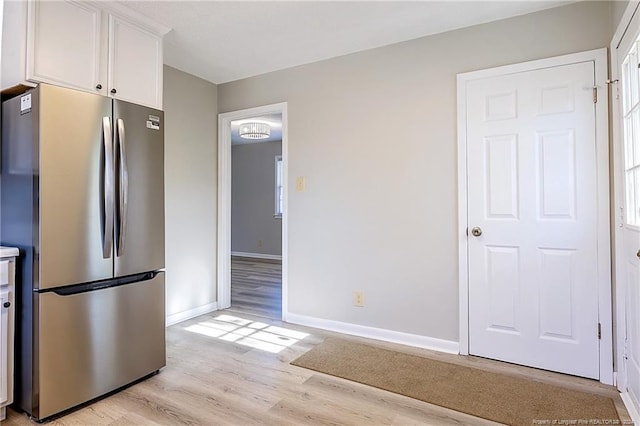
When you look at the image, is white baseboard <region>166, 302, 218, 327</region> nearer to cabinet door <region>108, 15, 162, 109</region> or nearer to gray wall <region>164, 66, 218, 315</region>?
gray wall <region>164, 66, 218, 315</region>

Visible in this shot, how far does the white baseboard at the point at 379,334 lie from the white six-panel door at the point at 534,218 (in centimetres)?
20

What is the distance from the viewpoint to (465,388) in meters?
2.22

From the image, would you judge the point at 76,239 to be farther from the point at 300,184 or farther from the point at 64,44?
the point at 300,184

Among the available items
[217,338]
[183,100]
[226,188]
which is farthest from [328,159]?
[217,338]

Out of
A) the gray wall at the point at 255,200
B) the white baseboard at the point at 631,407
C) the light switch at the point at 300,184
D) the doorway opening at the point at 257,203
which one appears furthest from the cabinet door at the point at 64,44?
the gray wall at the point at 255,200

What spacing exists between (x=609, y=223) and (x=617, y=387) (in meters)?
0.99

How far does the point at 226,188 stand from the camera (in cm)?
395

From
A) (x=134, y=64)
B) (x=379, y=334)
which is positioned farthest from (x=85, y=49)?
(x=379, y=334)

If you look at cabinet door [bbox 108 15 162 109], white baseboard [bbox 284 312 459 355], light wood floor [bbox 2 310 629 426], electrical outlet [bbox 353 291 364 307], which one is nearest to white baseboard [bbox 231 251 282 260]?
white baseboard [bbox 284 312 459 355]

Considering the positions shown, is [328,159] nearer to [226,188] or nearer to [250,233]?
[226,188]

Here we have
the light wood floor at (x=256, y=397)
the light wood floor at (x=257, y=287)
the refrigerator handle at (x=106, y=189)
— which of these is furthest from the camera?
the light wood floor at (x=257, y=287)

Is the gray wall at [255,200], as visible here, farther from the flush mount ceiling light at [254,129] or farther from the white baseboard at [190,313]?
the white baseboard at [190,313]

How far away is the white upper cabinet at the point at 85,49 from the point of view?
199 cm

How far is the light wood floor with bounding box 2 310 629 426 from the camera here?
193cm
